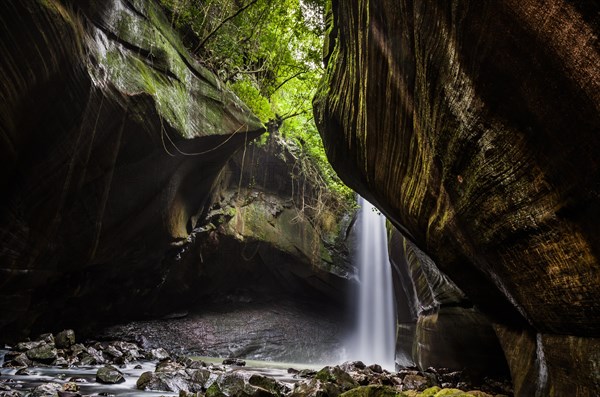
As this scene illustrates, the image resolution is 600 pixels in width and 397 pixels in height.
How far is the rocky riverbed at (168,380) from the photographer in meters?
4.21

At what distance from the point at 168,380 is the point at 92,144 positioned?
4.19 m

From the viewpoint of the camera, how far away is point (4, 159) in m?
5.16

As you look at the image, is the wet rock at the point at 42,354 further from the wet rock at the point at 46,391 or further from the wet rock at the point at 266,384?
the wet rock at the point at 266,384

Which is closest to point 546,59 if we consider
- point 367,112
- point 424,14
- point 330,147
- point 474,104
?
point 474,104

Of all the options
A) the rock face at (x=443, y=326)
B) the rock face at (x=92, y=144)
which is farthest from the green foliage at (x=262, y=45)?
the rock face at (x=443, y=326)

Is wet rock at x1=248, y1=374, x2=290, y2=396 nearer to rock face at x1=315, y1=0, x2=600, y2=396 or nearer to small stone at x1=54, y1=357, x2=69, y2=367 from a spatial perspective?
rock face at x1=315, y1=0, x2=600, y2=396

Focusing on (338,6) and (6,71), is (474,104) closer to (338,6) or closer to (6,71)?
(338,6)

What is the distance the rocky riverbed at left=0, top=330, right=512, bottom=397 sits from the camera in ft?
13.8

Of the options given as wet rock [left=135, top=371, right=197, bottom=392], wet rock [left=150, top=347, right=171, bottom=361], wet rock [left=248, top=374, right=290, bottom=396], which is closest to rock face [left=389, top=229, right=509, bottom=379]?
wet rock [left=248, top=374, right=290, bottom=396]

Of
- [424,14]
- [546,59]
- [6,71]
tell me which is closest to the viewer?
[546,59]

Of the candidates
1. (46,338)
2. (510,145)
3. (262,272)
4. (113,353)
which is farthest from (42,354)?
(262,272)

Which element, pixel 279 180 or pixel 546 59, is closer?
pixel 546 59

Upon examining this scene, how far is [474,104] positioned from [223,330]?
12912mm

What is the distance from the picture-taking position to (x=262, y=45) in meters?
10.3
